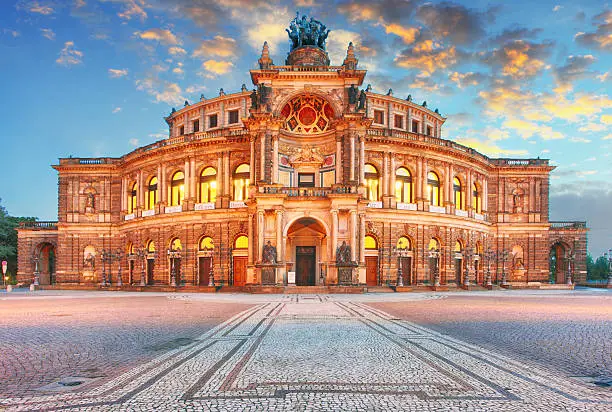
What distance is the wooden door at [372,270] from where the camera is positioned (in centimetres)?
4478

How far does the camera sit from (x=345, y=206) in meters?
38.2

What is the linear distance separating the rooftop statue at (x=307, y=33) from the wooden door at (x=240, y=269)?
2513 centimetres

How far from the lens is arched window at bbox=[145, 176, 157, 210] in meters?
52.2

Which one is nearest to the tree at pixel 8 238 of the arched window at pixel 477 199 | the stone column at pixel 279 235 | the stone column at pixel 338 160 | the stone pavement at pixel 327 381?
the stone column at pixel 279 235

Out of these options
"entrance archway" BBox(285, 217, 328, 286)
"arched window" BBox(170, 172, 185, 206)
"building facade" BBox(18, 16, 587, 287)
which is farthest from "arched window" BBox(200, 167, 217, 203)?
"entrance archway" BBox(285, 217, 328, 286)

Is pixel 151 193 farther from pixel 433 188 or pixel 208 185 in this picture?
pixel 433 188

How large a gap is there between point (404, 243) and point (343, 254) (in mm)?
11667

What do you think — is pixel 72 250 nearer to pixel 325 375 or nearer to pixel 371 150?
pixel 371 150

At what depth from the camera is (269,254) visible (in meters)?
37.7

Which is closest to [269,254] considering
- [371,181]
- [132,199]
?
[371,181]

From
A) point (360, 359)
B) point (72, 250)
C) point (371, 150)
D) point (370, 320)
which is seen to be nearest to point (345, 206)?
point (371, 150)

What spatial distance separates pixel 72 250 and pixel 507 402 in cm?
5874

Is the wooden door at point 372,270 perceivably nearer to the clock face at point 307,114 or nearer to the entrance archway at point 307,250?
the entrance archway at point 307,250

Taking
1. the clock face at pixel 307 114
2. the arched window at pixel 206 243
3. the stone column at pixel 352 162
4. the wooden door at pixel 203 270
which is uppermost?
the clock face at pixel 307 114
